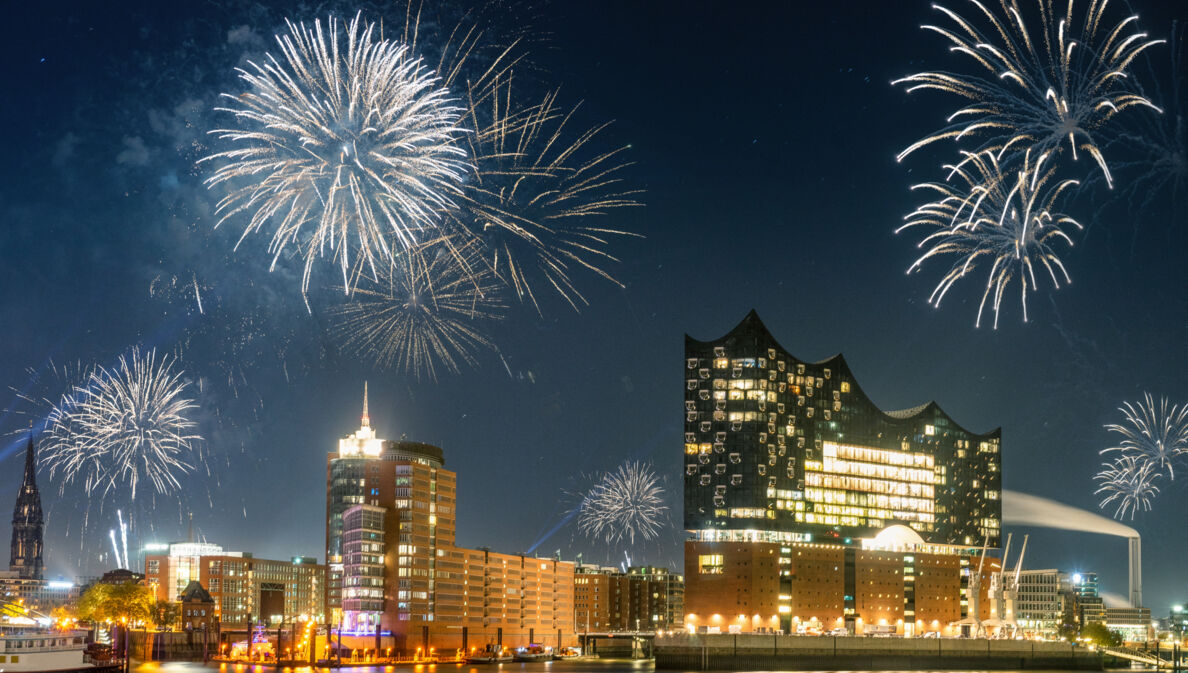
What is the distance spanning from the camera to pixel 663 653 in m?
172

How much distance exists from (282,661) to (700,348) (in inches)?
2988

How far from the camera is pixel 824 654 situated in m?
181

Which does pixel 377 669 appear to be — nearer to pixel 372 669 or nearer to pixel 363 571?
pixel 372 669

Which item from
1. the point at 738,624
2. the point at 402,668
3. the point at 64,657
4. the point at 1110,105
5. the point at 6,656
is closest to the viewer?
the point at 1110,105

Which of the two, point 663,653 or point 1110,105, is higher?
point 1110,105

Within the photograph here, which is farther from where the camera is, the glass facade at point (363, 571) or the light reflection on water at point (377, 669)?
the glass facade at point (363, 571)

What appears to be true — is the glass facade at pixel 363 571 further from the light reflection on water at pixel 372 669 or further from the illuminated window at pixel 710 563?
the illuminated window at pixel 710 563

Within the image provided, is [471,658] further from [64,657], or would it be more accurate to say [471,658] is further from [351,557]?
[64,657]

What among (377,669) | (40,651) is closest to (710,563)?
(377,669)

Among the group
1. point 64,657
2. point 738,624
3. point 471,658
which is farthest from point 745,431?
point 64,657

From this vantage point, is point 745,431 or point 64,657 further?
point 745,431

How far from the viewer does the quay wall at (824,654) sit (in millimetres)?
171250

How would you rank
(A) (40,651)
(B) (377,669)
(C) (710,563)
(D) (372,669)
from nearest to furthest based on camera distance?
(A) (40,651) → (D) (372,669) → (B) (377,669) → (C) (710,563)

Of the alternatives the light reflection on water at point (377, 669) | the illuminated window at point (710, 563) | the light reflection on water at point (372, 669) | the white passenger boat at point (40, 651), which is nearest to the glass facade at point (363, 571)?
the light reflection on water at point (372, 669)
